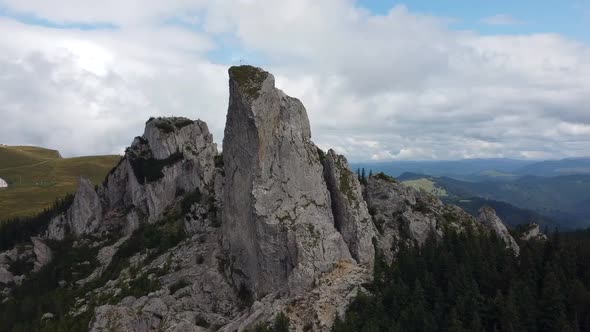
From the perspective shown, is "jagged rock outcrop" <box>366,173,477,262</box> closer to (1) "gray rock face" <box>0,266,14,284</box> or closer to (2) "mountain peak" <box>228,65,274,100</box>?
(2) "mountain peak" <box>228,65,274,100</box>

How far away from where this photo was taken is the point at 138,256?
10931 cm

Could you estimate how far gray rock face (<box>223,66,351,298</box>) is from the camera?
77.8 m

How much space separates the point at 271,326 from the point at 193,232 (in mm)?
45832

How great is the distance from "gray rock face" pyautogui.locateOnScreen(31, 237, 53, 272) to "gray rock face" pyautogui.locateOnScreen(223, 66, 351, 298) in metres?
73.5

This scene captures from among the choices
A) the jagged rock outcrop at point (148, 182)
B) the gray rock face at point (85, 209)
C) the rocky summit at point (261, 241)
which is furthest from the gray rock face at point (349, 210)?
the gray rock face at point (85, 209)

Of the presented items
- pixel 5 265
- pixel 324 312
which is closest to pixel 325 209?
pixel 324 312

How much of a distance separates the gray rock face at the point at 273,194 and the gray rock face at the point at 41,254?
73.5m

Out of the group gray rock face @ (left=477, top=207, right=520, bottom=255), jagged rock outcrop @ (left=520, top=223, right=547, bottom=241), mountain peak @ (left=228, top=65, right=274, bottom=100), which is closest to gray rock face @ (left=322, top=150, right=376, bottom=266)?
mountain peak @ (left=228, top=65, right=274, bottom=100)

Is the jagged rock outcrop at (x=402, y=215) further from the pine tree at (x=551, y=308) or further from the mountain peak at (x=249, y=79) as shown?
the mountain peak at (x=249, y=79)

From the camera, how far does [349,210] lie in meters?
86.2

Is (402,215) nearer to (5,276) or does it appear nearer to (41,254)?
(41,254)

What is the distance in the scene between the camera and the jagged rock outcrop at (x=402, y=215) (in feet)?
323

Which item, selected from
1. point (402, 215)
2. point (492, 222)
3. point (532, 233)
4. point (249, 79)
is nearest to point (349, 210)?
point (402, 215)

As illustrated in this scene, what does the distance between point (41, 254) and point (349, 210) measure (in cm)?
9748
